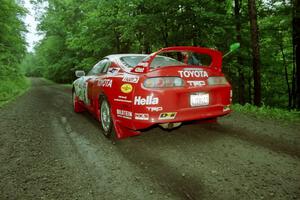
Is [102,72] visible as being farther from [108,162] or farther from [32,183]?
[32,183]

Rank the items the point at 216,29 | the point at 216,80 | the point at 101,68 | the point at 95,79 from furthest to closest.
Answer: the point at 216,29, the point at 101,68, the point at 95,79, the point at 216,80

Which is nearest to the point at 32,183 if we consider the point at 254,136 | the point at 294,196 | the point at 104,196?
the point at 104,196

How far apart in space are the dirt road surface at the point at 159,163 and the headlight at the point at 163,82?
3.15ft

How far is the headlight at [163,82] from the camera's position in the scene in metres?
3.61

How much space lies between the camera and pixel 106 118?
4.54 metres

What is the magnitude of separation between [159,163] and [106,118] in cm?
168

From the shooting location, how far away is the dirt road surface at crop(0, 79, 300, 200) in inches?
99.3

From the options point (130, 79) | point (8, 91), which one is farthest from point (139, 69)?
point (8, 91)

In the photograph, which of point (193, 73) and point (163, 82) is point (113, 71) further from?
point (193, 73)

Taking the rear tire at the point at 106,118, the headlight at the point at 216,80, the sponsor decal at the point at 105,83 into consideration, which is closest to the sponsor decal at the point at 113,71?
the sponsor decal at the point at 105,83

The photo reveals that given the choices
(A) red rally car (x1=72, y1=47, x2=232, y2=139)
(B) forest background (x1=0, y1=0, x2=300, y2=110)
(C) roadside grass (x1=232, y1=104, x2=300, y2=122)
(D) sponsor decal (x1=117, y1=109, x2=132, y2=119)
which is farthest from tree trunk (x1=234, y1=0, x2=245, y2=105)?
(D) sponsor decal (x1=117, y1=109, x2=132, y2=119)

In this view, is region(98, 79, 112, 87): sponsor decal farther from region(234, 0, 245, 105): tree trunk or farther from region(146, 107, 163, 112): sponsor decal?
region(234, 0, 245, 105): tree trunk

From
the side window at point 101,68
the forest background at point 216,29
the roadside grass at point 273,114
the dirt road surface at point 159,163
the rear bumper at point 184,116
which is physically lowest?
the dirt road surface at point 159,163

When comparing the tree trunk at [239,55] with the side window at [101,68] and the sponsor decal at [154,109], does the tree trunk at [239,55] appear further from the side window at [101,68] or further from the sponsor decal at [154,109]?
the sponsor decal at [154,109]
